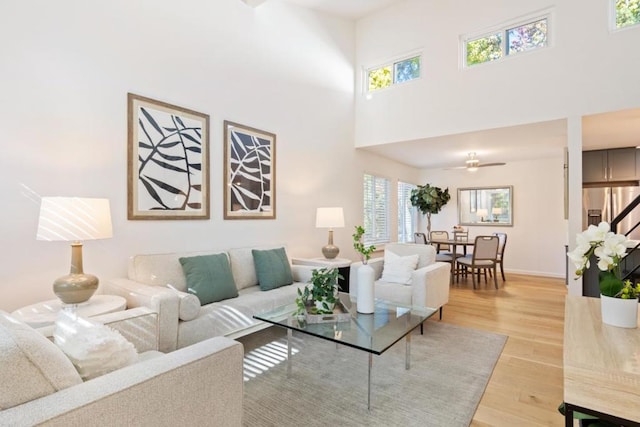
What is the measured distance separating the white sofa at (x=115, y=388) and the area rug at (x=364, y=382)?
0.83 metres

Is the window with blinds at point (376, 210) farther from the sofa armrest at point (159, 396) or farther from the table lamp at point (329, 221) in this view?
the sofa armrest at point (159, 396)

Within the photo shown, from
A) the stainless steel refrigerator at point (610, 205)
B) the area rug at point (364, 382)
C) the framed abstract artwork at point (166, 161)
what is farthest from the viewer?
the stainless steel refrigerator at point (610, 205)

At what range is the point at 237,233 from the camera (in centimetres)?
372

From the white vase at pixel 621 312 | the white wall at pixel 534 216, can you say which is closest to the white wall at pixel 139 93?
the white vase at pixel 621 312

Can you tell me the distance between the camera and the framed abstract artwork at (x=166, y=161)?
9.32ft

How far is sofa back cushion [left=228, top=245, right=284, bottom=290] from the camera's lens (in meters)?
3.32

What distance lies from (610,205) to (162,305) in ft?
22.5

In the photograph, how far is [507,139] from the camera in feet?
16.2

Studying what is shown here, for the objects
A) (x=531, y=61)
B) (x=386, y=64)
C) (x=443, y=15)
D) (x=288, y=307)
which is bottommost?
(x=288, y=307)

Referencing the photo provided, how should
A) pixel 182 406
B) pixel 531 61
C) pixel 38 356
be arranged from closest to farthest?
pixel 38 356 < pixel 182 406 < pixel 531 61

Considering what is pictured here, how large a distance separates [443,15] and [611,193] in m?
4.12

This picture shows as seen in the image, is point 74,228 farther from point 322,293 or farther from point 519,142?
point 519,142

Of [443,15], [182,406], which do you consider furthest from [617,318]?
[443,15]

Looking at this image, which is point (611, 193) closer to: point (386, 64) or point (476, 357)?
point (386, 64)
